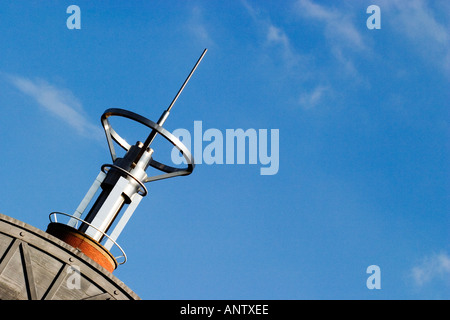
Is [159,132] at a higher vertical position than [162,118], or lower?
lower

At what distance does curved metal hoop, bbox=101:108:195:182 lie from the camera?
16.2 m

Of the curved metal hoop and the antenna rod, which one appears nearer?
the curved metal hoop

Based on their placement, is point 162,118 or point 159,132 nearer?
point 159,132

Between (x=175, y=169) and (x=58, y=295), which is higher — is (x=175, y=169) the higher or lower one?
the higher one

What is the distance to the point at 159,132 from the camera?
16.0 meters

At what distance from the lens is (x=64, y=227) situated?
15.3m

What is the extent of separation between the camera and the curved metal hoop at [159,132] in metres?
16.2

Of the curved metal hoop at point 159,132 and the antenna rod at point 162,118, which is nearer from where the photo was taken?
the curved metal hoop at point 159,132
